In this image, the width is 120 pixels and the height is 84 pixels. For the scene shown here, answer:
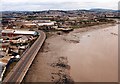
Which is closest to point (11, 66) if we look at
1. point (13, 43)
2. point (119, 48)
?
point (13, 43)

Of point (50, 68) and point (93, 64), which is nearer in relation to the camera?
point (50, 68)

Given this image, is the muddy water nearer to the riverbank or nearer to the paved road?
→ the riverbank

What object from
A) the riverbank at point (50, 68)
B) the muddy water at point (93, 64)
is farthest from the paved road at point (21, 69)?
the muddy water at point (93, 64)

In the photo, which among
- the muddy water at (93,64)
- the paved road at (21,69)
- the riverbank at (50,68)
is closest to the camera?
the paved road at (21,69)

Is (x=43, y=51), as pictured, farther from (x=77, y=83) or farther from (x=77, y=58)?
(x=77, y=83)

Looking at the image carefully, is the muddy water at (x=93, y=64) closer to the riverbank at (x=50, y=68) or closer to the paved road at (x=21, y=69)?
the riverbank at (x=50, y=68)

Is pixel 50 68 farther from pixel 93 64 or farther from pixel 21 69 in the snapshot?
pixel 93 64

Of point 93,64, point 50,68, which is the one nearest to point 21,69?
point 50,68

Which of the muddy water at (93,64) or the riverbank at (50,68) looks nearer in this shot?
the riverbank at (50,68)

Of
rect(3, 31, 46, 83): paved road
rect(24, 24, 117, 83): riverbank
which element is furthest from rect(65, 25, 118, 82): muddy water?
rect(3, 31, 46, 83): paved road

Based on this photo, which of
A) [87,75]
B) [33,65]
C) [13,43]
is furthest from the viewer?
[13,43]

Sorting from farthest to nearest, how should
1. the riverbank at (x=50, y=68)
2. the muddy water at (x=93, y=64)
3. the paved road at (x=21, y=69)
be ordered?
A: the muddy water at (x=93, y=64), the riverbank at (x=50, y=68), the paved road at (x=21, y=69)
